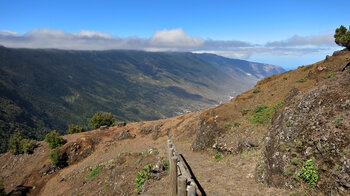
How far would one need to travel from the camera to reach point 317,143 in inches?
442

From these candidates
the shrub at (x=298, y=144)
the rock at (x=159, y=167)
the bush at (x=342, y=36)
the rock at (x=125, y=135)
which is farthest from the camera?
the rock at (x=125, y=135)

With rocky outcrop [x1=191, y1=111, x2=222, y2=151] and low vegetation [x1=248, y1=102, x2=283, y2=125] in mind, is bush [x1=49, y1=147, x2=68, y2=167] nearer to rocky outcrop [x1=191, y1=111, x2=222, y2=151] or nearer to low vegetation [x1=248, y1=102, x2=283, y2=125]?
rocky outcrop [x1=191, y1=111, x2=222, y2=151]

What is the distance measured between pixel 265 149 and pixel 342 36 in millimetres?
25964

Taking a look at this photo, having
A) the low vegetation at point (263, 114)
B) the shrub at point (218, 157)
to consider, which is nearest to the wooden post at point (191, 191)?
the shrub at point (218, 157)

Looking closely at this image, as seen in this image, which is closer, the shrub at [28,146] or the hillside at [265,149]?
the hillside at [265,149]

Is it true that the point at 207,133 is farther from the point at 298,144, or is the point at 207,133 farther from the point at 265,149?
the point at 298,144

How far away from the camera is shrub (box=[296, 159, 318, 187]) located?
398 inches

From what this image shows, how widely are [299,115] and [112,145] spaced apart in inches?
1620

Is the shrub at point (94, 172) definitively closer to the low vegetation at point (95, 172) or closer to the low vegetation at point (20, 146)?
the low vegetation at point (95, 172)

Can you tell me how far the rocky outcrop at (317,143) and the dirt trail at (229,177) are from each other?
Result: 2.87ft

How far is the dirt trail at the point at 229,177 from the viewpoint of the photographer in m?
12.7

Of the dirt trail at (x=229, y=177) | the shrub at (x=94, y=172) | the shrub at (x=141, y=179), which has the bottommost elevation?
the shrub at (x=94, y=172)

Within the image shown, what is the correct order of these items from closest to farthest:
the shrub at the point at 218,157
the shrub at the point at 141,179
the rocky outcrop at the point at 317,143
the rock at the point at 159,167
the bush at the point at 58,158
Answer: the rocky outcrop at the point at 317,143 < the shrub at the point at 141,179 < the rock at the point at 159,167 < the shrub at the point at 218,157 < the bush at the point at 58,158

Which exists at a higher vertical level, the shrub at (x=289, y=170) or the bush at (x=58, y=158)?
the shrub at (x=289, y=170)
